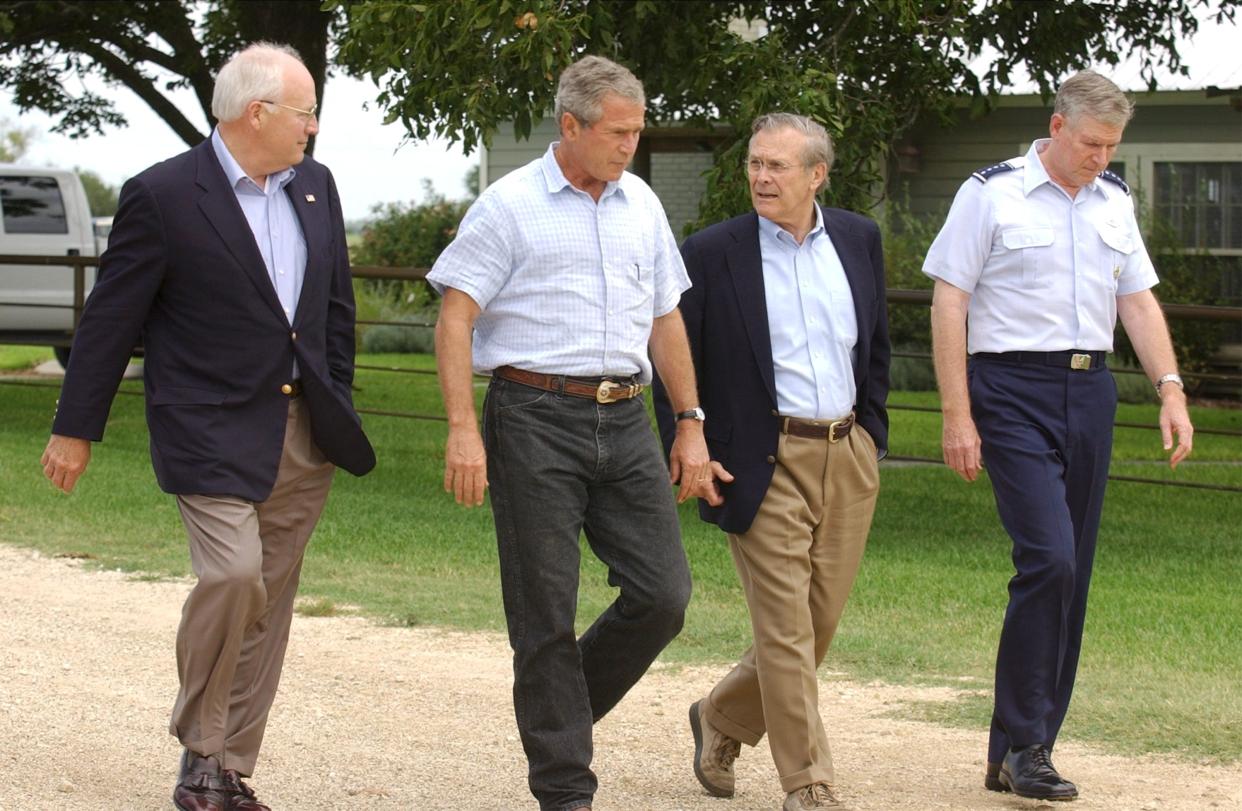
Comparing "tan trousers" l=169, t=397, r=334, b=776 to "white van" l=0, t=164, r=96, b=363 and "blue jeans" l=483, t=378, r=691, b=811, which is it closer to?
"blue jeans" l=483, t=378, r=691, b=811

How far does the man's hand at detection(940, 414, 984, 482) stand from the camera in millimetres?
5238

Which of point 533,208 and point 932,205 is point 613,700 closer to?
point 533,208

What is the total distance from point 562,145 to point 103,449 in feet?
31.8

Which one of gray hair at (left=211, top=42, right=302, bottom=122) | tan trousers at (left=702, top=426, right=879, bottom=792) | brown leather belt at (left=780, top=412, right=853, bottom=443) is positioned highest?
gray hair at (left=211, top=42, right=302, bottom=122)

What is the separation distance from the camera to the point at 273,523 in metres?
5.07

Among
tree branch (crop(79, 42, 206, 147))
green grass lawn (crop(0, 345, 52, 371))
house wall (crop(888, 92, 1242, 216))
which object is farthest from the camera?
green grass lawn (crop(0, 345, 52, 371))

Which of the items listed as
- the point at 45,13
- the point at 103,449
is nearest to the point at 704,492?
the point at 103,449

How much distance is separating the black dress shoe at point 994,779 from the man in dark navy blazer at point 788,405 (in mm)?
546

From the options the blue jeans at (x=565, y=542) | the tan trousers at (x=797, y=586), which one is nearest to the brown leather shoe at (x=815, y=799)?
the tan trousers at (x=797, y=586)

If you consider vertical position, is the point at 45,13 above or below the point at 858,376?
above

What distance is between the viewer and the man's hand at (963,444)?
5.24 meters

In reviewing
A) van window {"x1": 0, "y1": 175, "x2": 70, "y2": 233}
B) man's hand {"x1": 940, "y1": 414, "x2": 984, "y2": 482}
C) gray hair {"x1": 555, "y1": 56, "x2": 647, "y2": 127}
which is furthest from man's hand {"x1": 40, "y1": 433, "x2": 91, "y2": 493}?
van window {"x1": 0, "y1": 175, "x2": 70, "y2": 233}

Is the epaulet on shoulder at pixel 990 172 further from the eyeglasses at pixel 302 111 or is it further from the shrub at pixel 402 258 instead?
the shrub at pixel 402 258

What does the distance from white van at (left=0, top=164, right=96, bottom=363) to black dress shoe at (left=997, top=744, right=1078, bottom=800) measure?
50.8 ft
